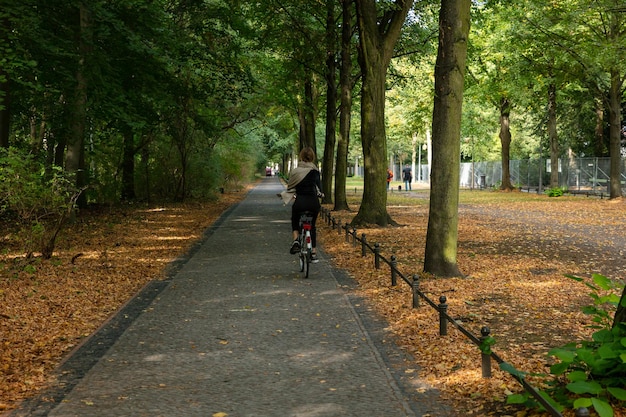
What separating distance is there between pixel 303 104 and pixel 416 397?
2762 centimetres

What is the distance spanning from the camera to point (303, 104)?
105 ft

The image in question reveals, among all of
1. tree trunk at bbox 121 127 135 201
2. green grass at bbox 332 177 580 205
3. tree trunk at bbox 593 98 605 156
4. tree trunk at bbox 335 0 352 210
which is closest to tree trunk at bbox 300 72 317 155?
green grass at bbox 332 177 580 205

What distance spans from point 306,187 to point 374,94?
7.31m

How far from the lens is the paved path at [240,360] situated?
5098mm

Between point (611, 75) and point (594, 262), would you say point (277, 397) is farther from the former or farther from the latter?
point (611, 75)

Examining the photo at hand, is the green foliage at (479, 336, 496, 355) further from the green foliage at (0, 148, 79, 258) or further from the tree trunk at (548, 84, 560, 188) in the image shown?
the tree trunk at (548, 84, 560, 188)

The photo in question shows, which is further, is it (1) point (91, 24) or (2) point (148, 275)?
(1) point (91, 24)

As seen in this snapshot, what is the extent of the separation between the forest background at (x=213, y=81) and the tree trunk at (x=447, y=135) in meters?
0.11

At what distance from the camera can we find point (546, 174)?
A: 155ft

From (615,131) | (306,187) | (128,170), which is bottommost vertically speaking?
(306,187)

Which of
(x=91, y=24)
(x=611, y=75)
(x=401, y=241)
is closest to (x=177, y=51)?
(x=91, y=24)

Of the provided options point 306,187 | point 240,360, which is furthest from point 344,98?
point 240,360

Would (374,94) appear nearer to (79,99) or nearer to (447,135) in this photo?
(79,99)

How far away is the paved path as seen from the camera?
16.7 ft
